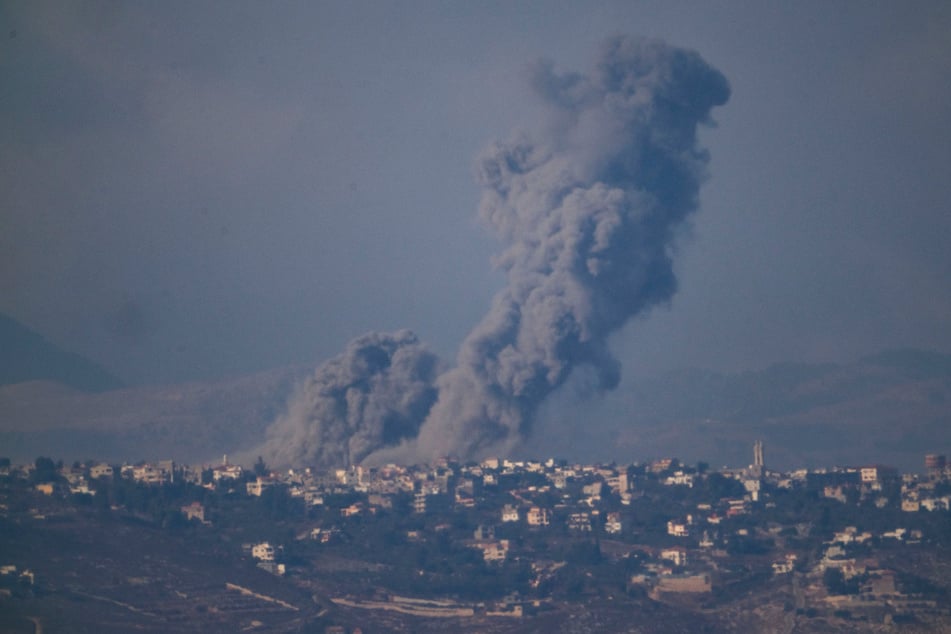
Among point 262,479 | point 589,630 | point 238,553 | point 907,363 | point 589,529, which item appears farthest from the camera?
point 907,363

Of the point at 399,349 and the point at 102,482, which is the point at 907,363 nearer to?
the point at 399,349

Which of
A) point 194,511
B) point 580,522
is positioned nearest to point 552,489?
point 580,522

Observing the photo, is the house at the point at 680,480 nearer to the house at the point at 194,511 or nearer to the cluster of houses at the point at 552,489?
the cluster of houses at the point at 552,489

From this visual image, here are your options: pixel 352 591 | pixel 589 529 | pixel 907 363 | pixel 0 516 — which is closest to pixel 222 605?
pixel 352 591

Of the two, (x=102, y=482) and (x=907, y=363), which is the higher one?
(x=907, y=363)

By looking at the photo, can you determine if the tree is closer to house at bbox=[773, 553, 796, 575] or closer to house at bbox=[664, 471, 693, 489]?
house at bbox=[664, 471, 693, 489]

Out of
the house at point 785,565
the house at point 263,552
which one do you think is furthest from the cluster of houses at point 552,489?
the house at point 785,565

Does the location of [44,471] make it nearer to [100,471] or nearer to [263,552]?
[100,471]
